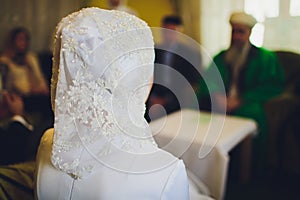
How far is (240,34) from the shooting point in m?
1.93

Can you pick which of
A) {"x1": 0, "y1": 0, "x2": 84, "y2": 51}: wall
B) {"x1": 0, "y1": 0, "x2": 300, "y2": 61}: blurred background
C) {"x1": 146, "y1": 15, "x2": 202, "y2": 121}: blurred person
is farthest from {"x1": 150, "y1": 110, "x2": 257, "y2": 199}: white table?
{"x1": 0, "y1": 0, "x2": 84, "y2": 51}: wall

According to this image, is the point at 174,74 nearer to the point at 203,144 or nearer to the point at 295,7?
the point at 203,144

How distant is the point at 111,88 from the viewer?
0.71 metres

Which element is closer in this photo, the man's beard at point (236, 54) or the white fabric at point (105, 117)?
the white fabric at point (105, 117)

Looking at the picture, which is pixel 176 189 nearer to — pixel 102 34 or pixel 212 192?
pixel 102 34

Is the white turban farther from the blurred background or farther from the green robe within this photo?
the green robe

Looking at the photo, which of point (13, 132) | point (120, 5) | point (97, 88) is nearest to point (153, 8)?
point (120, 5)

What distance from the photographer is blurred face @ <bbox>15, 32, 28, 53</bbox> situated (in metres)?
2.22

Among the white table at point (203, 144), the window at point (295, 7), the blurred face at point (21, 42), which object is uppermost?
the window at point (295, 7)

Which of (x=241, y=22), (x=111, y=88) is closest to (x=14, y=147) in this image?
(x=111, y=88)

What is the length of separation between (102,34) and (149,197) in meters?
0.35

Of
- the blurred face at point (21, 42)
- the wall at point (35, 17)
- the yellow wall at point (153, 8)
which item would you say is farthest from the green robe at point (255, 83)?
the blurred face at point (21, 42)

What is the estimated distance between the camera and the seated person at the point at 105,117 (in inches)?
27.5

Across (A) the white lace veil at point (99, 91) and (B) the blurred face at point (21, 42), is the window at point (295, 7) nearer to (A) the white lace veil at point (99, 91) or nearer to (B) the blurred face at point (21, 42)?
(A) the white lace veil at point (99, 91)
